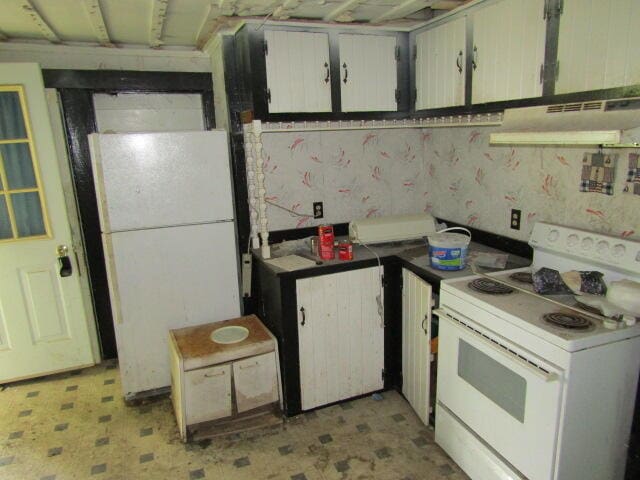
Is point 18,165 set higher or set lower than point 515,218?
higher

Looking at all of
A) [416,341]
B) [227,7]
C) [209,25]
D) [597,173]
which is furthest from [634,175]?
[209,25]

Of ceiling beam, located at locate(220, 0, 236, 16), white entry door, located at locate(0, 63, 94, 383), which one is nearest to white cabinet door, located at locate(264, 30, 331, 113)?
ceiling beam, located at locate(220, 0, 236, 16)

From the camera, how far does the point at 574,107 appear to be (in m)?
1.74

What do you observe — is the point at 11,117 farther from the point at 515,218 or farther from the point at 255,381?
the point at 515,218

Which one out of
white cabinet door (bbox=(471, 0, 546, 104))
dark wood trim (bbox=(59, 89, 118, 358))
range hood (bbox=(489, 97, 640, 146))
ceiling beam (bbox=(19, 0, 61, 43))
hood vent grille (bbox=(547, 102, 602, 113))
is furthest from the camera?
dark wood trim (bbox=(59, 89, 118, 358))

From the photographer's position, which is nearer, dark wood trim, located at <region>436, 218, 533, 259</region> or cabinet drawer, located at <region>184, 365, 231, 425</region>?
cabinet drawer, located at <region>184, 365, 231, 425</region>

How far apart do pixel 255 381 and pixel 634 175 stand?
6.82 ft

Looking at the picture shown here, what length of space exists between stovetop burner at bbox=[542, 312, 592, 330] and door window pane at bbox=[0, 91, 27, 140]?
306 centimetres

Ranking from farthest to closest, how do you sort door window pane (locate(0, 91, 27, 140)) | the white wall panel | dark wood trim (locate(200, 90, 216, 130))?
dark wood trim (locate(200, 90, 216, 130)), the white wall panel, door window pane (locate(0, 91, 27, 140))

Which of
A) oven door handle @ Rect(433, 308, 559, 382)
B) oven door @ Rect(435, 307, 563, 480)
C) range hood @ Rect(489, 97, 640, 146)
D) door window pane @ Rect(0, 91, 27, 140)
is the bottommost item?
oven door @ Rect(435, 307, 563, 480)

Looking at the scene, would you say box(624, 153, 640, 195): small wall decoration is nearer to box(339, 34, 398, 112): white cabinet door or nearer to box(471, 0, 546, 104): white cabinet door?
box(471, 0, 546, 104): white cabinet door

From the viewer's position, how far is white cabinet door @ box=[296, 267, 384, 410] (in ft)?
8.39

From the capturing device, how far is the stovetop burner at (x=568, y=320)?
1.63 m

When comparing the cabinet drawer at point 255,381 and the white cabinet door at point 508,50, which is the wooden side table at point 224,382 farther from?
the white cabinet door at point 508,50
